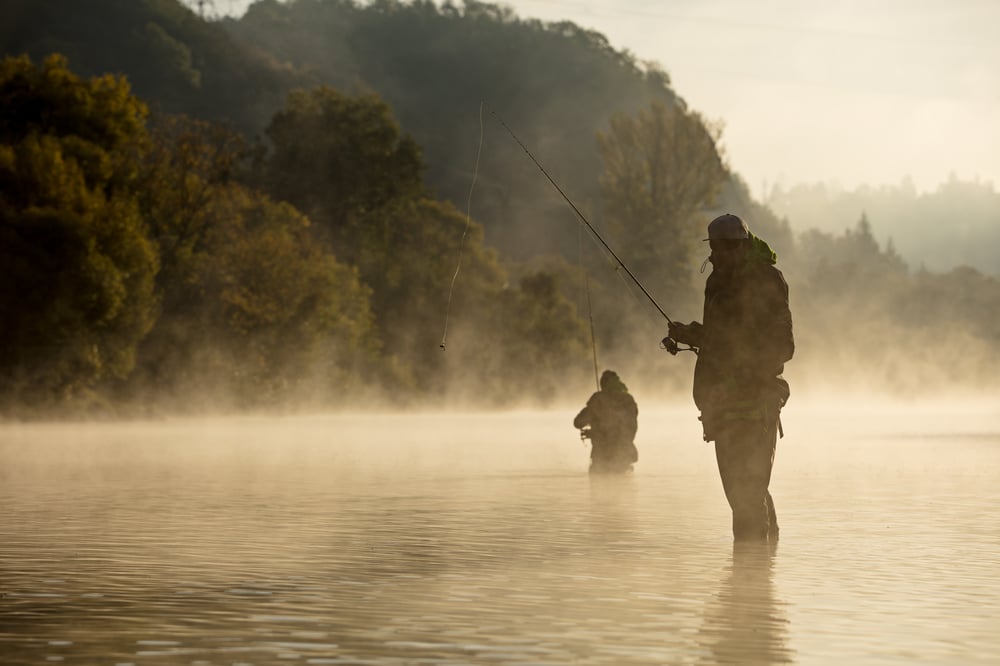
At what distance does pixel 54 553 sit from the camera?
1401 centimetres

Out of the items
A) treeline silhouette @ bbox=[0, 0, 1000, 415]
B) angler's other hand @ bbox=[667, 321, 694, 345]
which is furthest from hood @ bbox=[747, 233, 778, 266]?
treeline silhouette @ bbox=[0, 0, 1000, 415]

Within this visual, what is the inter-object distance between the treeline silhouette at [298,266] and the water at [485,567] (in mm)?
3848

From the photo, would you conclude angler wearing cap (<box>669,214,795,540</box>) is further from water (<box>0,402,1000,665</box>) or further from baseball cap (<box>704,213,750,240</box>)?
water (<box>0,402,1000,665</box>)

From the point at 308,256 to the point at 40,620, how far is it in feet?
220

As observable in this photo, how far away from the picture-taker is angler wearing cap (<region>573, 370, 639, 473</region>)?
81.2 ft

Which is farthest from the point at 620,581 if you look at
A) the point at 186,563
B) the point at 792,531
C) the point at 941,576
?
the point at 792,531

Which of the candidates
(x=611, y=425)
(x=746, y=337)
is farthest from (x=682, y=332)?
(x=611, y=425)

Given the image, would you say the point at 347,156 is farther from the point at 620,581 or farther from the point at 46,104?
the point at 620,581

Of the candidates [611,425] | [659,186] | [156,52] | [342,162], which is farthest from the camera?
[156,52]

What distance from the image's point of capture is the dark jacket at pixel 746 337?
553 inches

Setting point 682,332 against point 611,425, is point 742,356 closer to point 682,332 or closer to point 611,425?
point 682,332

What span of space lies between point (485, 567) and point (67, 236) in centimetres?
4305

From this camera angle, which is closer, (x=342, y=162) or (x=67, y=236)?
(x=67, y=236)

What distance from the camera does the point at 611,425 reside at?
25141 mm
